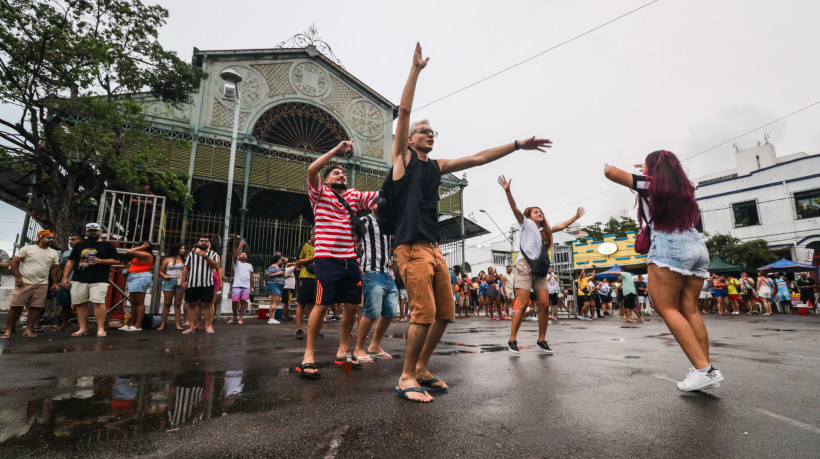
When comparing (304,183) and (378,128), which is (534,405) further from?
(378,128)

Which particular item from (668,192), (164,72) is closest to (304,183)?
(164,72)

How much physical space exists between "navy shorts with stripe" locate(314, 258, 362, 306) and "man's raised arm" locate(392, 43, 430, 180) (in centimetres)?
133

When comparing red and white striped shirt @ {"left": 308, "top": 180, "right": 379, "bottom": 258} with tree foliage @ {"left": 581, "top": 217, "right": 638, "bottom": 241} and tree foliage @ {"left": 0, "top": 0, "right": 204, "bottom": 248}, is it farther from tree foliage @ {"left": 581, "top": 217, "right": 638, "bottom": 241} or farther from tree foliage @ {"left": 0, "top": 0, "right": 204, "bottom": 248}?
tree foliage @ {"left": 581, "top": 217, "right": 638, "bottom": 241}

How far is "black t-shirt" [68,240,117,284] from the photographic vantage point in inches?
249

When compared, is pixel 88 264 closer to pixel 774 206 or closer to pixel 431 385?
pixel 431 385

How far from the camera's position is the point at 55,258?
6918 millimetres

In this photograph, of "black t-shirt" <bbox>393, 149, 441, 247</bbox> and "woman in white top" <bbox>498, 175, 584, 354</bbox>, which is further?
"woman in white top" <bbox>498, 175, 584, 354</bbox>

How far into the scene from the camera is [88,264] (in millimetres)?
6309

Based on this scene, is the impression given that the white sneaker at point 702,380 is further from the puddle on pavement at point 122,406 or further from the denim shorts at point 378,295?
the puddle on pavement at point 122,406

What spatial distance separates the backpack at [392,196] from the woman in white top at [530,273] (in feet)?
7.22

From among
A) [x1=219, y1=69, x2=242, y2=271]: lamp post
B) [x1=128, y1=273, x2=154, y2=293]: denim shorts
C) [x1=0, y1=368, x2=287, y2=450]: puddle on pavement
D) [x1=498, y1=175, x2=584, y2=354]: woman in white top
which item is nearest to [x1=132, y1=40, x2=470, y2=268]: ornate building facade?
[x1=219, y1=69, x2=242, y2=271]: lamp post

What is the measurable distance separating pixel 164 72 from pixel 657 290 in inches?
499

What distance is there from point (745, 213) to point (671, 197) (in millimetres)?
33076

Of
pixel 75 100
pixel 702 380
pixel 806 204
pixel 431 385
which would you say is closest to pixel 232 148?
pixel 75 100
